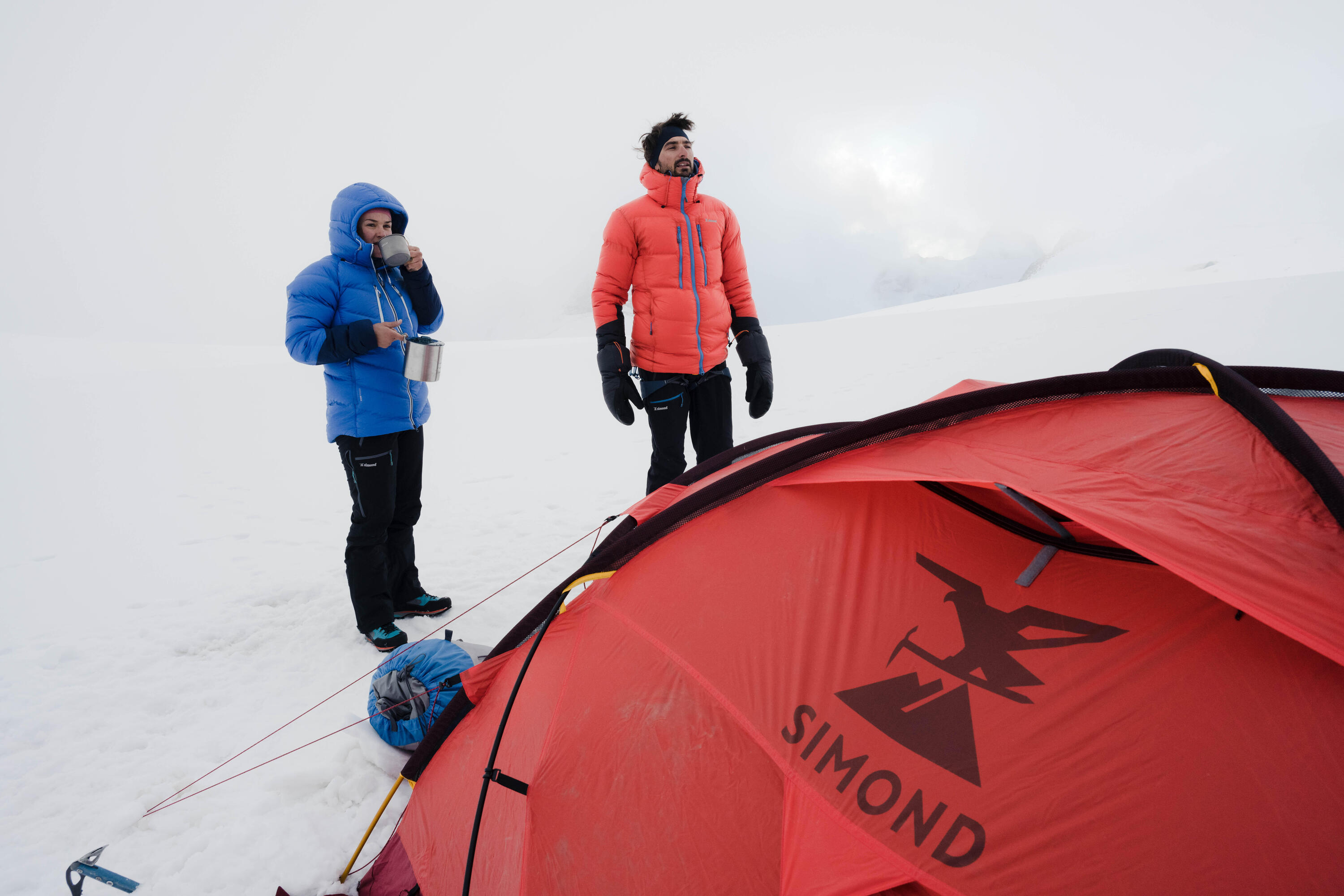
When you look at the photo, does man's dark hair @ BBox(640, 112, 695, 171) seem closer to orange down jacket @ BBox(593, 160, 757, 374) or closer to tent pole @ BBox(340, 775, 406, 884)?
orange down jacket @ BBox(593, 160, 757, 374)

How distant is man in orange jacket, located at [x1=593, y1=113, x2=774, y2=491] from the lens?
100 inches

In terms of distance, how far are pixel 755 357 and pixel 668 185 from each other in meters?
0.87

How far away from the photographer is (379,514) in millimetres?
2490

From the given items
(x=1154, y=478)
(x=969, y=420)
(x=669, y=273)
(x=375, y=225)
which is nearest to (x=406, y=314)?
(x=375, y=225)

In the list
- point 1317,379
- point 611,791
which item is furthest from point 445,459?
point 1317,379

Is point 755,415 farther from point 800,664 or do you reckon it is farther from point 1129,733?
point 1129,733

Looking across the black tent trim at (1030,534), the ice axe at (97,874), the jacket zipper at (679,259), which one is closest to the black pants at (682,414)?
the jacket zipper at (679,259)

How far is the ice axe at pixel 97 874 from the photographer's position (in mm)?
1524

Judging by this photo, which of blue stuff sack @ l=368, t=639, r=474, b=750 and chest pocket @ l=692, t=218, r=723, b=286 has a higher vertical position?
chest pocket @ l=692, t=218, r=723, b=286

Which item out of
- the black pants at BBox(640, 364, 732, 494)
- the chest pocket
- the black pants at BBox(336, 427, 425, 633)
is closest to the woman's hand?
the black pants at BBox(336, 427, 425, 633)

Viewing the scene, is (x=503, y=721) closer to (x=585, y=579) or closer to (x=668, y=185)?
(x=585, y=579)

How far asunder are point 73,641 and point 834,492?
3.41m

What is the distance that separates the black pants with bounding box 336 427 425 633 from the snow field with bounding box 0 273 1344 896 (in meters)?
0.23

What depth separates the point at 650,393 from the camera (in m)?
2.71
